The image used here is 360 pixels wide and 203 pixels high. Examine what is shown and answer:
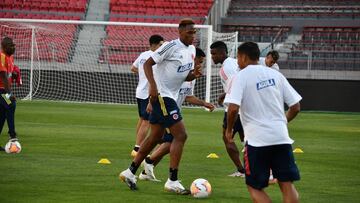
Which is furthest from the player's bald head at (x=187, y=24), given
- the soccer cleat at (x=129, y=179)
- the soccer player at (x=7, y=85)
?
the soccer player at (x=7, y=85)

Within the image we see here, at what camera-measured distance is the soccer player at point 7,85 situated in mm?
16172

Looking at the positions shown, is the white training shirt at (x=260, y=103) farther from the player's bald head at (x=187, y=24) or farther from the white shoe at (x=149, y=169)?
the white shoe at (x=149, y=169)

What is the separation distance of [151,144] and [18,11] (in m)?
32.5

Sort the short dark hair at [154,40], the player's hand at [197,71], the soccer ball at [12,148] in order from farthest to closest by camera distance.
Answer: the soccer ball at [12,148] → the short dark hair at [154,40] → the player's hand at [197,71]

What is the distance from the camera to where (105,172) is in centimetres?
1329

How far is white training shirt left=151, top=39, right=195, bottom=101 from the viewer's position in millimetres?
11789

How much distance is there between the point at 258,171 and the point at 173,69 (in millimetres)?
3660

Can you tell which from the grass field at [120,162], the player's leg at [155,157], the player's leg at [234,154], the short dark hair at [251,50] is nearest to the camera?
the short dark hair at [251,50]

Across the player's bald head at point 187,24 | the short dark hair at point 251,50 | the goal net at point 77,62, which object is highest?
the player's bald head at point 187,24

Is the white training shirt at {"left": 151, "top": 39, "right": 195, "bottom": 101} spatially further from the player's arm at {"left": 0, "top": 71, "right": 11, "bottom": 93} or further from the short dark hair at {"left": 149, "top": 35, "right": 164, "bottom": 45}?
the player's arm at {"left": 0, "top": 71, "right": 11, "bottom": 93}

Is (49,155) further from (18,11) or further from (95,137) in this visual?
(18,11)

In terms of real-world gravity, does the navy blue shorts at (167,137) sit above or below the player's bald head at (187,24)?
below

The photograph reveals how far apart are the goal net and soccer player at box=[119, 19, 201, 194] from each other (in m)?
21.1

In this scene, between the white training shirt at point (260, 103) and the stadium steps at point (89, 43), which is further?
the stadium steps at point (89, 43)
